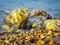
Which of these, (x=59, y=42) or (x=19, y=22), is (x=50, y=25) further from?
(x=59, y=42)

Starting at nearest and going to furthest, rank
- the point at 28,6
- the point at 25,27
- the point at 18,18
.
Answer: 1. the point at 25,27
2. the point at 18,18
3. the point at 28,6

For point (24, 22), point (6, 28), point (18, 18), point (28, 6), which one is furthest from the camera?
point (28, 6)

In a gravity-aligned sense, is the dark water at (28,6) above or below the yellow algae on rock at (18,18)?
below

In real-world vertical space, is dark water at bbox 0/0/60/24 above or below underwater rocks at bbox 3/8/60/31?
below

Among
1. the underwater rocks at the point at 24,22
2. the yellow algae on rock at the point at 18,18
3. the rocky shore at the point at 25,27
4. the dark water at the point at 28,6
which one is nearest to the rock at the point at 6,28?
the rocky shore at the point at 25,27

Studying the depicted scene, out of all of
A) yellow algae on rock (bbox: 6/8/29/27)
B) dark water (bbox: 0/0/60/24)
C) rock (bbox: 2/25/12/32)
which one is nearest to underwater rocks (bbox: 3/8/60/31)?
yellow algae on rock (bbox: 6/8/29/27)

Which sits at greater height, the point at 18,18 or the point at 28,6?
the point at 18,18

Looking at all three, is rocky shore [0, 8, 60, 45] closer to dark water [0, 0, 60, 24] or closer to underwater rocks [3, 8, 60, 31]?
underwater rocks [3, 8, 60, 31]

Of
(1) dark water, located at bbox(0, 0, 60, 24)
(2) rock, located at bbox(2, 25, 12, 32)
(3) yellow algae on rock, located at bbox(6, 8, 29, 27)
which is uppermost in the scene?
(3) yellow algae on rock, located at bbox(6, 8, 29, 27)

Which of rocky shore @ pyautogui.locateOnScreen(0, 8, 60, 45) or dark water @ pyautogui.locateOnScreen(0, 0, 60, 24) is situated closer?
rocky shore @ pyautogui.locateOnScreen(0, 8, 60, 45)

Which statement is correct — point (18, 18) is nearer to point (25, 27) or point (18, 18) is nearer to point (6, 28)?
point (25, 27)

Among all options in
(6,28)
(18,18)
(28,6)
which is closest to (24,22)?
(18,18)

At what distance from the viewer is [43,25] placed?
25.9ft

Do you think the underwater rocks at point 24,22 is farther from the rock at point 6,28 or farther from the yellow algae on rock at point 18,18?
the rock at point 6,28
